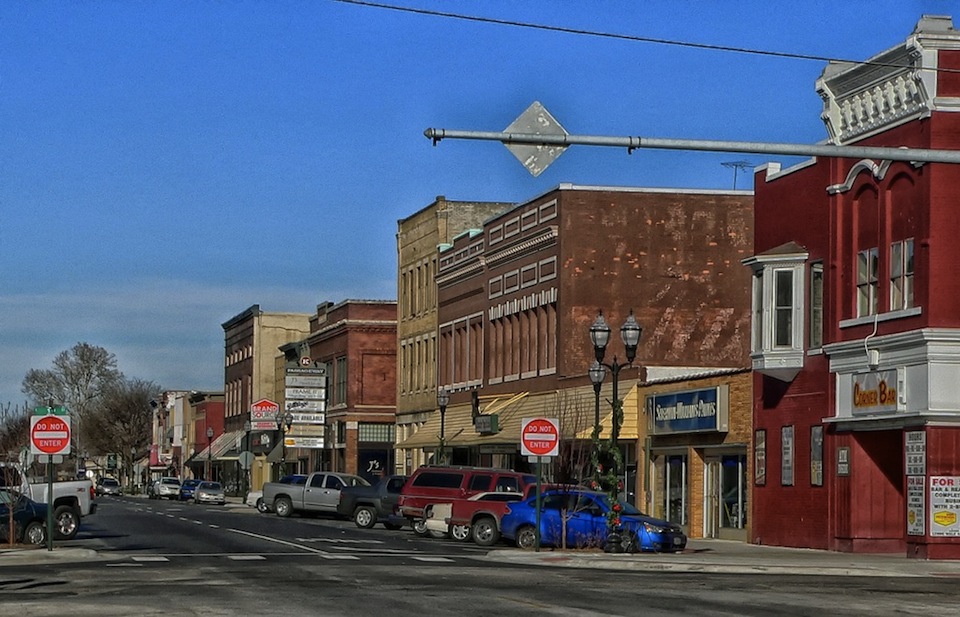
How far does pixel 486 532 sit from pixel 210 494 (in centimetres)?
5145

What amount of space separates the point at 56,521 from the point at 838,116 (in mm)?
19951

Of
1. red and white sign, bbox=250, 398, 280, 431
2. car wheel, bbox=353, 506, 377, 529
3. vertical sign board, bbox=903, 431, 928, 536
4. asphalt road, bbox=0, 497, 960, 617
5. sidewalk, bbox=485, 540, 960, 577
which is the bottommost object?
car wheel, bbox=353, 506, 377, 529

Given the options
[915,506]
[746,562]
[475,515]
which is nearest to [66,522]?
[475,515]

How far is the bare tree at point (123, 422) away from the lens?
6093 inches

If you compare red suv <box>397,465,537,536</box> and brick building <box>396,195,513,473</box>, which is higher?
brick building <box>396,195,513,473</box>

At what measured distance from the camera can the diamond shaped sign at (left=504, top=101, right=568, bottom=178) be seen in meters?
19.7

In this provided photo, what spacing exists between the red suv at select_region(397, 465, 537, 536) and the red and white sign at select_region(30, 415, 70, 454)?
10.9 metres

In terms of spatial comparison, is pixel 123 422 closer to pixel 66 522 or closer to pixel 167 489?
pixel 167 489

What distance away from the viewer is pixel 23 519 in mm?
37125

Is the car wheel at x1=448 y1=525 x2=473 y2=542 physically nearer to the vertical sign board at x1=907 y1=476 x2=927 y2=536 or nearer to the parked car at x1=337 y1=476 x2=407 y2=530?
the parked car at x1=337 y1=476 x2=407 y2=530

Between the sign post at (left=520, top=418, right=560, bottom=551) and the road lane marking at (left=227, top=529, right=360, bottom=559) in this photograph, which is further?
the sign post at (left=520, top=418, right=560, bottom=551)

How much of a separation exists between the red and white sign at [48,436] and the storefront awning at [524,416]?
61.1ft

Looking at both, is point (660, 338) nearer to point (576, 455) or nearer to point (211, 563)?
point (576, 455)

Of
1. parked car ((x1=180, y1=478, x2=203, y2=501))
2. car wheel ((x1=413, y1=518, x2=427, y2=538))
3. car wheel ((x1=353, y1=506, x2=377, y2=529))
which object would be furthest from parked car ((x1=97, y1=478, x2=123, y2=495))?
car wheel ((x1=413, y1=518, x2=427, y2=538))
